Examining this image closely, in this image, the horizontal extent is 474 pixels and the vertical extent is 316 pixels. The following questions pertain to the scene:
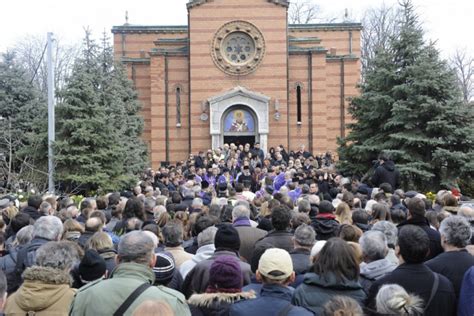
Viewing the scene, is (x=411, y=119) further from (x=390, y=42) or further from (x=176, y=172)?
(x=176, y=172)

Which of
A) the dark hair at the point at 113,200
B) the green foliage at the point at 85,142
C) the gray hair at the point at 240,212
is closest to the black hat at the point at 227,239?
the gray hair at the point at 240,212

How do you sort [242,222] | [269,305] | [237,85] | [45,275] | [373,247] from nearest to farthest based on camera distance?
[269,305] → [45,275] → [373,247] → [242,222] → [237,85]

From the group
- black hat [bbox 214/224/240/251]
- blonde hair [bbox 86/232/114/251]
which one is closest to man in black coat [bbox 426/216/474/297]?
black hat [bbox 214/224/240/251]

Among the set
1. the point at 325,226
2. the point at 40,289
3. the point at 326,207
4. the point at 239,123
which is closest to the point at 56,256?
the point at 40,289

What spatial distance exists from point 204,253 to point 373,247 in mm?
1872

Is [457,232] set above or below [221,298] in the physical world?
above

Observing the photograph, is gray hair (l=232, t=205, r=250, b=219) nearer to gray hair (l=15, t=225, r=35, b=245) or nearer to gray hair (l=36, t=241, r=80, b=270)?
gray hair (l=15, t=225, r=35, b=245)

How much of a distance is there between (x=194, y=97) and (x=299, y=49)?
705 centimetres

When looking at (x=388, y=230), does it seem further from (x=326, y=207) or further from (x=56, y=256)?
(x=56, y=256)

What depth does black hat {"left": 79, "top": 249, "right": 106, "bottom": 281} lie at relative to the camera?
5621mm

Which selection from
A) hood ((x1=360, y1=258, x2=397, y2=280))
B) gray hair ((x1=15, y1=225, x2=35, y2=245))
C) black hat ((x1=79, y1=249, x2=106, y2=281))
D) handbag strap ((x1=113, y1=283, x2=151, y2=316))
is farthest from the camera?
gray hair ((x1=15, y1=225, x2=35, y2=245))

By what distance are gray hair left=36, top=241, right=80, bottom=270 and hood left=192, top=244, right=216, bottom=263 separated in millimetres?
1596

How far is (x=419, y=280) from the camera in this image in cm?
507

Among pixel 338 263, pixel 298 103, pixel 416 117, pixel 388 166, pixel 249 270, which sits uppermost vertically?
pixel 298 103
